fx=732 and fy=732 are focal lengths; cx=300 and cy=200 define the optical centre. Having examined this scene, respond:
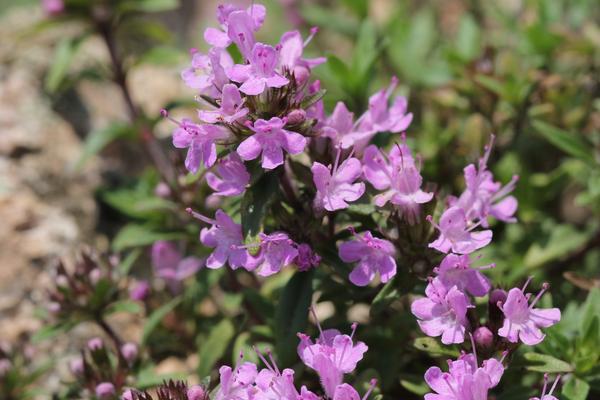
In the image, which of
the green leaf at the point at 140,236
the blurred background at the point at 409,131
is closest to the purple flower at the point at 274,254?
the blurred background at the point at 409,131

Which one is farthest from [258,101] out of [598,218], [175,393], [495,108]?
[598,218]

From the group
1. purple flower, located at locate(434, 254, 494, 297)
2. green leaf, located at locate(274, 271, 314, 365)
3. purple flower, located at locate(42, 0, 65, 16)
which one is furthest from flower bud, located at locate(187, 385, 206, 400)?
purple flower, located at locate(42, 0, 65, 16)

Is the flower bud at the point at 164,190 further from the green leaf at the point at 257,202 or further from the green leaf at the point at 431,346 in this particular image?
the green leaf at the point at 431,346

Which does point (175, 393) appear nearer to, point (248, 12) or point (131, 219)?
point (248, 12)

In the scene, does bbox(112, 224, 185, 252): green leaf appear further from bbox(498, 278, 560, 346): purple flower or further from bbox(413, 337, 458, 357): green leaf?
bbox(498, 278, 560, 346): purple flower

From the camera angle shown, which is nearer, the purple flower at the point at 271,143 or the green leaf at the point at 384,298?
the purple flower at the point at 271,143
